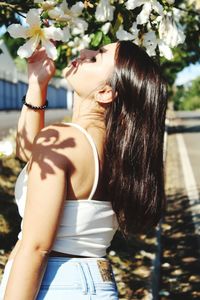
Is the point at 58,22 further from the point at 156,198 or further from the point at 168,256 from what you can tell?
the point at 168,256

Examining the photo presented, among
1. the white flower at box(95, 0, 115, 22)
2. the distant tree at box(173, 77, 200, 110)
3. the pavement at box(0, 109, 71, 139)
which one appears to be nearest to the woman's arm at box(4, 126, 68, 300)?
the white flower at box(95, 0, 115, 22)

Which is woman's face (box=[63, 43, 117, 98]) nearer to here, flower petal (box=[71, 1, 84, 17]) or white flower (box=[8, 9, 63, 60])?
white flower (box=[8, 9, 63, 60])

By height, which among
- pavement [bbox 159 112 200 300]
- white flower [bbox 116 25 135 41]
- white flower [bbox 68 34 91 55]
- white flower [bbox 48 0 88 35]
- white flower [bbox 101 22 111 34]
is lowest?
pavement [bbox 159 112 200 300]

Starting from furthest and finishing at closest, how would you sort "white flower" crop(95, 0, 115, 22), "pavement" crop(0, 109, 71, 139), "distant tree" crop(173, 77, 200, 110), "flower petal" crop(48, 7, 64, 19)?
"distant tree" crop(173, 77, 200, 110)
"pavement" crop(0, 109, 71, 139)
"white flower" crop(95, 0, 115, 22)
"flower petal" crop(48, 7, 64, 19)

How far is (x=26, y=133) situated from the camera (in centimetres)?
196

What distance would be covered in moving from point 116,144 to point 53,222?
309 millimetres

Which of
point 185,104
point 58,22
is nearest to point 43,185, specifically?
point 58,22

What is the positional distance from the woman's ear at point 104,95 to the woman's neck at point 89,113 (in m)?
0.02

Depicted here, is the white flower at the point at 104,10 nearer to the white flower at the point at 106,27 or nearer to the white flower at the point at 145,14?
the white flower at the point at 145,14

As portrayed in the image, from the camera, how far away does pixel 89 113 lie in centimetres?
176

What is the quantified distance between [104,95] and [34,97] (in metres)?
0.31

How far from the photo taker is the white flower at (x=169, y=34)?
227 cm

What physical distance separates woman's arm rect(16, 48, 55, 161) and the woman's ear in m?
0.21

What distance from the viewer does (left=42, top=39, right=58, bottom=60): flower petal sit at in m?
1.83
